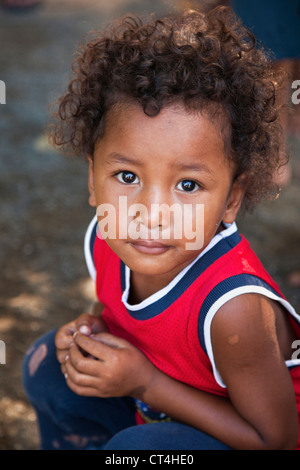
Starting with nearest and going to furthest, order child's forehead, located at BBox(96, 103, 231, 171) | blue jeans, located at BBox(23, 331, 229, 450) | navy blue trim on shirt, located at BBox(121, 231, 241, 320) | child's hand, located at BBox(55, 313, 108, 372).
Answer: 1. child's forehead, located at BBox(96, 103, 231, 171)
2. navy blue trim on shirt, located at BBox(121, 231, 241, 320)
3. child's hand, located at BBox(55, 313, 108, 372)
4. blue jeans, located at BBox(23, 331, 229, 450)

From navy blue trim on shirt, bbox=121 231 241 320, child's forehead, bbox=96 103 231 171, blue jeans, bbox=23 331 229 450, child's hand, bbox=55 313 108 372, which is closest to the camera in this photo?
child's forehead, bbox=96 103 231 171

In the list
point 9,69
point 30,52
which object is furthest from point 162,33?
point 30,52

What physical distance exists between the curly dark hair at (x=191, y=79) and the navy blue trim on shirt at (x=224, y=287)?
0.24 meters

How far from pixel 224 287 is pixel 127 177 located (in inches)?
12.0

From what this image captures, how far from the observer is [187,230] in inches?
46.9

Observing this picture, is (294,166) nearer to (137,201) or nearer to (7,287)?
(7,287)

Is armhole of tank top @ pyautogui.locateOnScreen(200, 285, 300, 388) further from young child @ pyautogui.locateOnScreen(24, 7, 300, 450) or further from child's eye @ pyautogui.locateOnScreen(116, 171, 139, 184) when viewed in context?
child's eye @ pyautogui.locateOnScreen(116, 171, 139, 184)

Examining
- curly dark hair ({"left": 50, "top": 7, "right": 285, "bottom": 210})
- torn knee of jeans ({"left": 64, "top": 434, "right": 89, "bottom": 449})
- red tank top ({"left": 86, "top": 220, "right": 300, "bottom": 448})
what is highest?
curly dark hair ({"left": 50, "top": 7, "right": 285, "bottom": 210})

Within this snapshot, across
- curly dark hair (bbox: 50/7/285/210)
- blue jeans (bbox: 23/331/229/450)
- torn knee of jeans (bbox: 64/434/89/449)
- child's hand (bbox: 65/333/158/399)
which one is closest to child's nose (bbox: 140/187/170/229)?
curly dark hair (bbox: 50/7/285/210)

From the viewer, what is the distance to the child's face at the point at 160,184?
1146mm

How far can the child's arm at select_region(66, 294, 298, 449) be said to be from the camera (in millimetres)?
1191

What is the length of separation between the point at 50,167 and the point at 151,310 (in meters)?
2.37

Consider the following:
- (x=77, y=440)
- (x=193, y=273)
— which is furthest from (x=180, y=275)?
(x=77, y=440)

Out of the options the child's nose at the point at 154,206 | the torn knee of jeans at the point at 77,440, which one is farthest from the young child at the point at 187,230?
the torn knee of jeans at the point at 77,440
